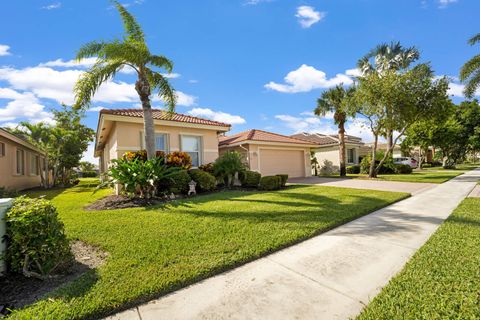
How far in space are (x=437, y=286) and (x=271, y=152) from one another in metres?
15.0

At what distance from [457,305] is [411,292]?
1.23 feet

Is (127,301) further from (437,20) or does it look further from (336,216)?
(437,20)

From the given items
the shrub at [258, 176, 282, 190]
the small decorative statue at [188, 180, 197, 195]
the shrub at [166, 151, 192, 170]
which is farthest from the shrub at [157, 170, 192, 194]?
the shrub at [258, 176, 282, 190]

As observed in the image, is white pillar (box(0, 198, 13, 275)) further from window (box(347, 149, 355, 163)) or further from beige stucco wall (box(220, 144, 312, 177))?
window (box(347, 149, 355, 163))

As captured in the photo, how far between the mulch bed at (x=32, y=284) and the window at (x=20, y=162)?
53.6ft

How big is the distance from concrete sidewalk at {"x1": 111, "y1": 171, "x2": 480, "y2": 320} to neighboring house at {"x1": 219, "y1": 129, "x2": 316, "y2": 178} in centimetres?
1163

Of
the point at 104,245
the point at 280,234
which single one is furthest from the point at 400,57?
the point at 104,245

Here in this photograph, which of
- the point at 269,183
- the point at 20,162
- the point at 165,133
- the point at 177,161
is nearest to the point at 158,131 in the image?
the point at 165,133

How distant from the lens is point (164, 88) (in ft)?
33.5

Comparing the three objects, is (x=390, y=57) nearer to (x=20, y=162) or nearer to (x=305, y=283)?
(x=305, y=283)

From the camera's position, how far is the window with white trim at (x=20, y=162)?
15.0m

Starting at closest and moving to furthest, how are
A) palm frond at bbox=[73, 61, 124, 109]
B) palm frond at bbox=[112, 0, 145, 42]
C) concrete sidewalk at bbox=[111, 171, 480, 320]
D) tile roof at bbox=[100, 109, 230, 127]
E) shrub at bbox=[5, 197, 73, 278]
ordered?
concrete sidewalk at bbox=[111, 171, 480, 320] → shrub at bbox=[5, 197, 73, 278] → palm frond at bbox=[73, 61, 124, 109] → palm frond at bbox=[112, 0, 145, 42] → tile roof at bbox=[100, 109, 230, 127]

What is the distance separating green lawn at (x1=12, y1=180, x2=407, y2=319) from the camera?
8.41 feet

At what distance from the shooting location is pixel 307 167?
2009 centimetres
